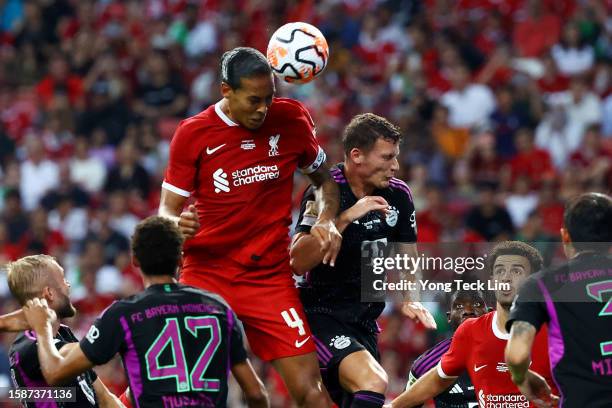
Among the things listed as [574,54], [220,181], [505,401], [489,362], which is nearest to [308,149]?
[220,181]

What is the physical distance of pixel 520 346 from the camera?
5.54m

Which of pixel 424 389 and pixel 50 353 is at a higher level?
pixel 50 353

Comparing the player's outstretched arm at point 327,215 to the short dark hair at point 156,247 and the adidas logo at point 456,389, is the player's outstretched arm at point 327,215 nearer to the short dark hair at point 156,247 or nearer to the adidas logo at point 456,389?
the adidas logo at point 456,389

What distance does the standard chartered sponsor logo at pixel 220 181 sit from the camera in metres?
7.00

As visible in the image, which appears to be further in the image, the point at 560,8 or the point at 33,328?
the point at 560,8

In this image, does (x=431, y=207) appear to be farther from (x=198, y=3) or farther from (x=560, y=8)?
(x=198, y=3)

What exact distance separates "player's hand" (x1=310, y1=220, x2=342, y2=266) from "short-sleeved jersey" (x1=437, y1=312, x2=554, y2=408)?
91cm

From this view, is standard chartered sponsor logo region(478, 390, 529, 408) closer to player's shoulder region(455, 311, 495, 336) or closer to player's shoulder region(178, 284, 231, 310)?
player's shoulder region(455, 311, 495, 336)

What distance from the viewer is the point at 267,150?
23.3ft

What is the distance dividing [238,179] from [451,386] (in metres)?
2.04

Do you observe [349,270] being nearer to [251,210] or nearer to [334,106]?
Result: [251,210]

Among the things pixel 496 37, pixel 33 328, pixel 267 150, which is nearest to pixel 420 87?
pixel 496 37

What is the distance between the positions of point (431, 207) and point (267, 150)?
275 inches

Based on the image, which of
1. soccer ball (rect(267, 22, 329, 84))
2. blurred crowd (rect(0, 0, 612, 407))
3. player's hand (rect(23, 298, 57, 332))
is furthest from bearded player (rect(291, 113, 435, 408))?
blurred crowd (rect(0, 0, 612, 407))
